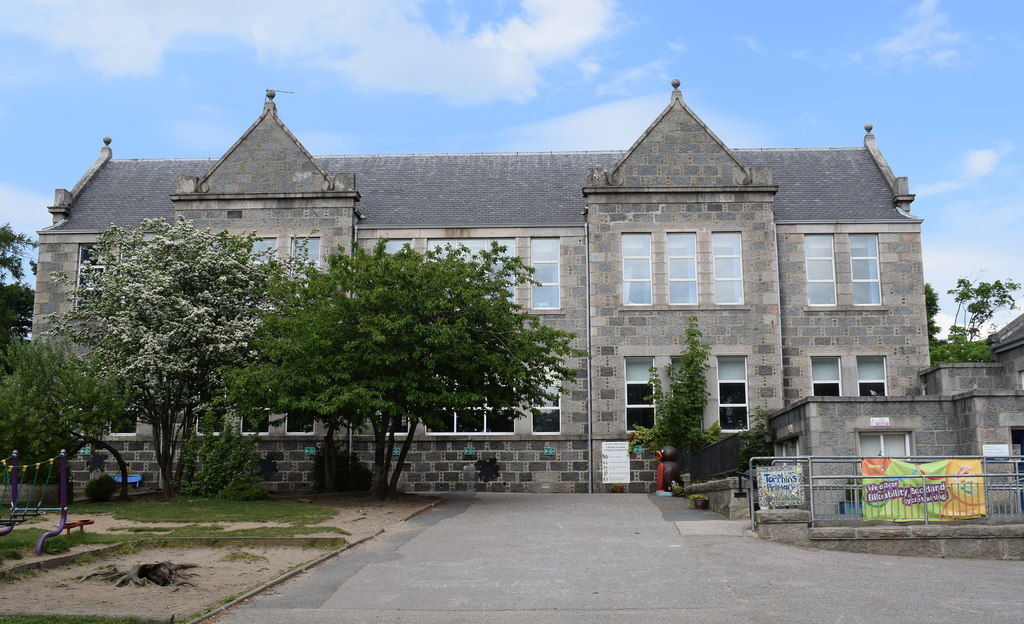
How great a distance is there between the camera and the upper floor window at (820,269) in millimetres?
30000

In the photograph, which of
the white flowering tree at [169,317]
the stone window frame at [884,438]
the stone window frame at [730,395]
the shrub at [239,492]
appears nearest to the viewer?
the stone window frame at [884,438]

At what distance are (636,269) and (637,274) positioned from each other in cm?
16

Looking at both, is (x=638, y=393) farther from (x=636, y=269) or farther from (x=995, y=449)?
(x=995, y=449)

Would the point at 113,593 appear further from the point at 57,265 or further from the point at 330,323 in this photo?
the point at 57,265

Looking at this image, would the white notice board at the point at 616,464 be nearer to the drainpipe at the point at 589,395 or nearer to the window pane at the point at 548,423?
the drainpipe at the point at 589,395

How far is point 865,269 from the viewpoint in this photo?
3008 centimetres

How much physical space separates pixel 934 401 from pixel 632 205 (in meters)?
10.6

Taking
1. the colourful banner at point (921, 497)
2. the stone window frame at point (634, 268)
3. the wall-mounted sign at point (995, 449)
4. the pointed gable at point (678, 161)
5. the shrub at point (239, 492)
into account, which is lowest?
the shrub at point (239, 492)

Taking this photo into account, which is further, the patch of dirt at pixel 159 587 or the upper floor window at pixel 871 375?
the upper floor window at pixel 871 375

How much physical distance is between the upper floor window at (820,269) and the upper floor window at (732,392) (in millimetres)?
3247

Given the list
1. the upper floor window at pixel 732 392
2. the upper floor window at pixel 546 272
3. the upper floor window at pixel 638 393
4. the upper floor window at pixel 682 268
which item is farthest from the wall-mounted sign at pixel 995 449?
the upper floor window at pixel 546 272

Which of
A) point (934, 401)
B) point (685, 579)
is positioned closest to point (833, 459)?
point (685, 579)

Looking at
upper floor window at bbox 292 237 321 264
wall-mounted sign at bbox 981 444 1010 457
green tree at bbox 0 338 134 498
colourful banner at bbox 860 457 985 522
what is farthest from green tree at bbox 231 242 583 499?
wall-mounted sign at bbox 981 444 1010 457

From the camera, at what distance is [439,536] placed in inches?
680
